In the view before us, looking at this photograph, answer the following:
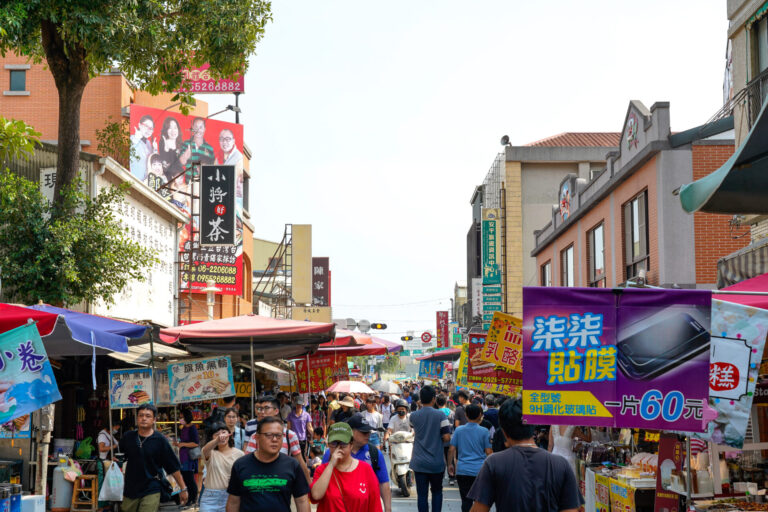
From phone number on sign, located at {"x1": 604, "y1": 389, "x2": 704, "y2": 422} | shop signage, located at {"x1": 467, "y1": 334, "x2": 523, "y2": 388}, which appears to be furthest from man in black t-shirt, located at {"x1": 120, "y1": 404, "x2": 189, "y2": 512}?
shop signage, located at {"x1": 467, "y1": 334, "x2": 523, "y2": 388}

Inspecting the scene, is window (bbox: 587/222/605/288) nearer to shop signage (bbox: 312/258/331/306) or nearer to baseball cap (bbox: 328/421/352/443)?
baseball cap (bbox: 328/421/352/443)

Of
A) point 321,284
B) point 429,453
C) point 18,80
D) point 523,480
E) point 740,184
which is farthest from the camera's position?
point 321,284

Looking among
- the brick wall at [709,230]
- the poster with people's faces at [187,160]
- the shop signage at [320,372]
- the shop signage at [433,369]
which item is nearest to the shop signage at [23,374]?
the shop signage at [320,372]

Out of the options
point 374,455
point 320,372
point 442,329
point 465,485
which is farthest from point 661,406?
point 442,329

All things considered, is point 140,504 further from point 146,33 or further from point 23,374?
point 146,33

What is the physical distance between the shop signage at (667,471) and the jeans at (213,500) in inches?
172

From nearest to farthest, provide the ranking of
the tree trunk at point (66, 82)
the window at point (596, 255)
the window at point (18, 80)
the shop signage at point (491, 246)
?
1. the tree trunk at point (66, 82)
2. the window at point (596, 255)
3. the window at point (18, 80)
4. the shop signage at point (491, 246)

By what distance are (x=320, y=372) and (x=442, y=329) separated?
53.8 metres

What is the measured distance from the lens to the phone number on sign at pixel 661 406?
613cm

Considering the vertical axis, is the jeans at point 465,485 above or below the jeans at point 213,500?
below

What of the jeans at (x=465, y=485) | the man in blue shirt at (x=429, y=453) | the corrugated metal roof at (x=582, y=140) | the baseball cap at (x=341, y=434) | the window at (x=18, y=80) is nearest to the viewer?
the baseball cap at (x=341, y=434)

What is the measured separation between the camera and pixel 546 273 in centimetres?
3738

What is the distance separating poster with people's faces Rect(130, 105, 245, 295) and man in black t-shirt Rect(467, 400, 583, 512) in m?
24.0

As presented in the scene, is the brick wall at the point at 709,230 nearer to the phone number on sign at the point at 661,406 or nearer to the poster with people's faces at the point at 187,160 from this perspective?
the phone number on sign at the point at 661,406
